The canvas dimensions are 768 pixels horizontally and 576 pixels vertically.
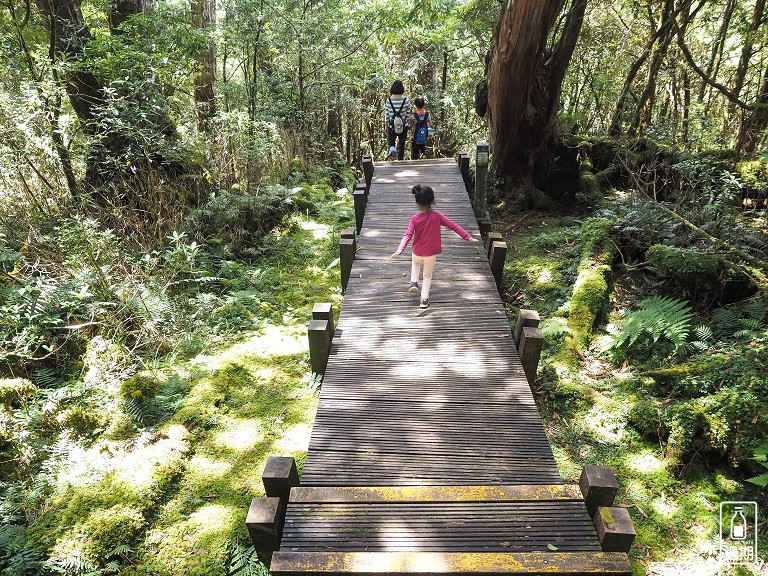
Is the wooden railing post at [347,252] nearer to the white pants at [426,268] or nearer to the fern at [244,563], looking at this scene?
the white pants at [426,268]

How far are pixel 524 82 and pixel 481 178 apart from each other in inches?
92.5

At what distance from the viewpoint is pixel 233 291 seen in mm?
7223

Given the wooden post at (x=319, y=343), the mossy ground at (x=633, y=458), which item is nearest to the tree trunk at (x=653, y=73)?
the mossy ground at (x=633, y=458)

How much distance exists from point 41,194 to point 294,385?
19.5ft

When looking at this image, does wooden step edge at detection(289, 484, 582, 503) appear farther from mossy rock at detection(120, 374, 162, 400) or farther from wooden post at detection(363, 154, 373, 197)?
wooden post at detection(363, 154, 373, 197)

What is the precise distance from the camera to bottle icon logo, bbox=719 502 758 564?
126 inches

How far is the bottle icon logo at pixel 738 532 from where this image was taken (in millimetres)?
3213

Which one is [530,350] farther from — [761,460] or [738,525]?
[738,525]

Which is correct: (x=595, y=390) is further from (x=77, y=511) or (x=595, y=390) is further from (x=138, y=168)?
(x=138, y=168)

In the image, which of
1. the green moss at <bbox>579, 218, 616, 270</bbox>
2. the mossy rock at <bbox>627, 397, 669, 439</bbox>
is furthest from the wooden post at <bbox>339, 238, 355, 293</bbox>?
the mossy rock at <bbox>627, 397, 669, 439</bbox>

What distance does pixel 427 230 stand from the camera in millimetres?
5137

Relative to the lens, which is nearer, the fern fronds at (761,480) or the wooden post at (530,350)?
the fern fronds at (761,480)

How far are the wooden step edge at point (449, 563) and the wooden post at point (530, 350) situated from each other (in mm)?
1851

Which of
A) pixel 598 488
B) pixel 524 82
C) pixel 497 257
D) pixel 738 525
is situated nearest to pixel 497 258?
pixel 497 257
